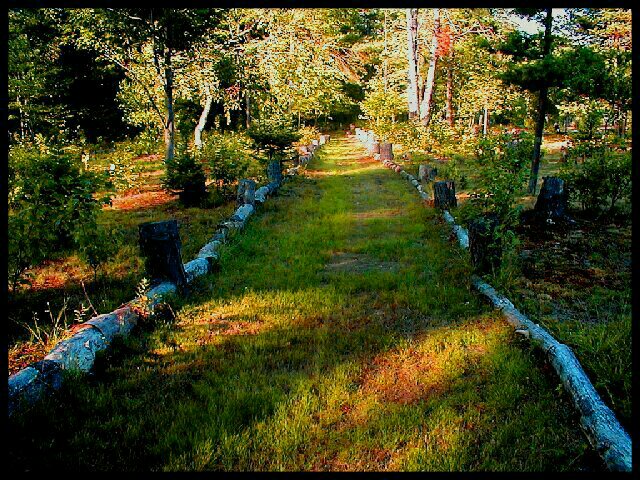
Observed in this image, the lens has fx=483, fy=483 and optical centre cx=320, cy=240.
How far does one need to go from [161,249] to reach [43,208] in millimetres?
1357

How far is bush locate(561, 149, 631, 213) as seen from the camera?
9.81 metres

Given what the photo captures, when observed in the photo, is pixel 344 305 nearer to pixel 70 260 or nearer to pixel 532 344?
pixel 532 344

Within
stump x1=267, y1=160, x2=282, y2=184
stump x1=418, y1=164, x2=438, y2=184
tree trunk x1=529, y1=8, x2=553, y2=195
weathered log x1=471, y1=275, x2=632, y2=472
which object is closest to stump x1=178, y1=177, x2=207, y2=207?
stump x1=267, y1=160, x2=282, y2=184

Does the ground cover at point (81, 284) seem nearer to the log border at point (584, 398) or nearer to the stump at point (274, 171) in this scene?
the stump at point (274, 171)

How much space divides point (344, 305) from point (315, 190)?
9025mm

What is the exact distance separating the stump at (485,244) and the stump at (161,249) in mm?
3905

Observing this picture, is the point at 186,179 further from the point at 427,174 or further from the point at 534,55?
the point at 534,55

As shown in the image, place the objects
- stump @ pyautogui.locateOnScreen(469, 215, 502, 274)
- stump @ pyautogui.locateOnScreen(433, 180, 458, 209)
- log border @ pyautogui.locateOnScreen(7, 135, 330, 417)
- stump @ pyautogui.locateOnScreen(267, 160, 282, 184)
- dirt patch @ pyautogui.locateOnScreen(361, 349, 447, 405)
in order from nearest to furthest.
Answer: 1. log border @ pyautogui.locateOnScreen(7, 135, 330, 417)
2. dirt patch @ pyautogui.locateOnScreen(361, 349, 447, 405)
3. stump @ pyautogui.locateOnScreen(469, 215, 502, 274)
4. stump @ pyautogui.locateOnScreen(433, 180, 458, 209)
5. stump @ pyautogui.locateOnScreen(267, 160, 282, 184)

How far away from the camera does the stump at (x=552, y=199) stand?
973 cm

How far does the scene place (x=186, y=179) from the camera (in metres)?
11.3

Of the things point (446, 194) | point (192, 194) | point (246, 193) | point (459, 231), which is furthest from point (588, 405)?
point (192, 194)

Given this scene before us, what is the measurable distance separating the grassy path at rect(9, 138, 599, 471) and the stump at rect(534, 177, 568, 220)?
13.5ft

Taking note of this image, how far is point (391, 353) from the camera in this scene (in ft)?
14.9

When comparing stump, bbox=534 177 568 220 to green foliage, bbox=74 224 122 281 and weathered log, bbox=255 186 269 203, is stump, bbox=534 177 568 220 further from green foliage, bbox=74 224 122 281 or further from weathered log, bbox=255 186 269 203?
green foliage, bbox=74 224 122 281
